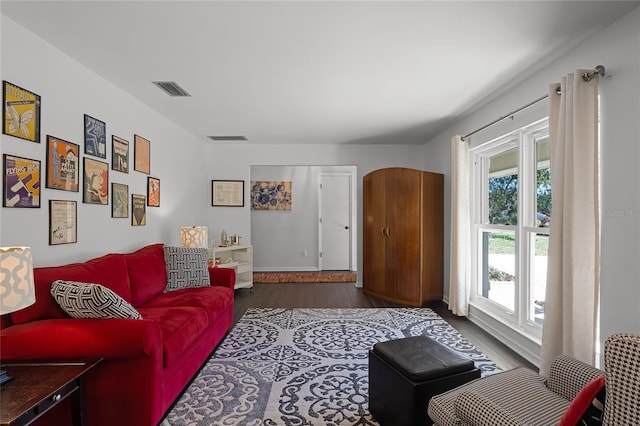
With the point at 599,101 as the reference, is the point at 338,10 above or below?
above

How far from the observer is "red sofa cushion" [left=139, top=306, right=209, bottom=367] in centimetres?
204

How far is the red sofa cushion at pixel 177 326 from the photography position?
204cm

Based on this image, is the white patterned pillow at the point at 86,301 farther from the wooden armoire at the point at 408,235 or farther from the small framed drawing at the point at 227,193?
the small framed drawing at the point at 227,193

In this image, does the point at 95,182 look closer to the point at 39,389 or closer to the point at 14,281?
the point at 14,281

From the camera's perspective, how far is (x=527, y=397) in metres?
1.43

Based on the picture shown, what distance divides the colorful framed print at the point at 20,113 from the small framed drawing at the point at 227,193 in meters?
3.33

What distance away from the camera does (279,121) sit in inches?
166

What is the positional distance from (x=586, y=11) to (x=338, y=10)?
4.72ft

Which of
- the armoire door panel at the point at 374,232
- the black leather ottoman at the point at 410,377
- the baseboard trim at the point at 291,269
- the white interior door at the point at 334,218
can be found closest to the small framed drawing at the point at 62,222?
the black leather ottoman at the point at 410,377

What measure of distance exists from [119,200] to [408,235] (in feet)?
11.4

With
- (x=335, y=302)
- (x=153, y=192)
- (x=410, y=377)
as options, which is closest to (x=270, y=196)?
(x=335, y=302)

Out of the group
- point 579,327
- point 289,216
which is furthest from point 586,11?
point 289,216

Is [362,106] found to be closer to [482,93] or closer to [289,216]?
[482,93]

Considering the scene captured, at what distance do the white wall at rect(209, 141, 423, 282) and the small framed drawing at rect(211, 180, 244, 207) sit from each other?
7 cm
